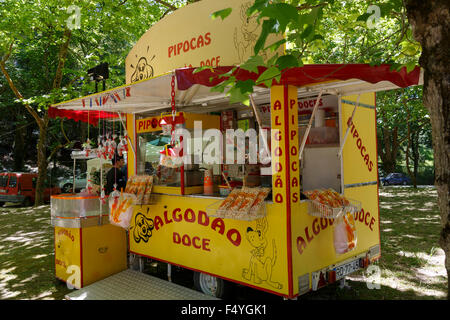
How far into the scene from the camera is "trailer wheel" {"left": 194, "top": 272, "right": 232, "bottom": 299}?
4660mm

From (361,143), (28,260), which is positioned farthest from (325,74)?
(28,260)

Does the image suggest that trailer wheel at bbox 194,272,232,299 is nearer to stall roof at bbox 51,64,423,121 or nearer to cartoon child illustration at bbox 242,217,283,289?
cartoon child illustration at bbox 242,217,283,289

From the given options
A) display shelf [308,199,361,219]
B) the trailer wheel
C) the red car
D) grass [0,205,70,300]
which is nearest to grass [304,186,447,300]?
the trailer wheel

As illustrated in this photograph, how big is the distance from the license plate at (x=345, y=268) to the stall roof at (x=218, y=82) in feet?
7.41

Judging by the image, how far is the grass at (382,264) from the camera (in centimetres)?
494

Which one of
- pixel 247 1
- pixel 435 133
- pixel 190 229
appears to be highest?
pixel 247 1

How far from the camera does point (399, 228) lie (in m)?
9.05

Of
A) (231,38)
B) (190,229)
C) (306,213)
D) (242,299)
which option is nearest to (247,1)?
(231,38)

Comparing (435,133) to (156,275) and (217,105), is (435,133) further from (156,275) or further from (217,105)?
(156,275)

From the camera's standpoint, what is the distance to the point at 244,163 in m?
5.59

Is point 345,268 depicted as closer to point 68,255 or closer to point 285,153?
point 285,153

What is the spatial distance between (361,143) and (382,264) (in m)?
2.33

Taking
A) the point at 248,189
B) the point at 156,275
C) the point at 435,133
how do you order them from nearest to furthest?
the point at 435,133
the point at 248,189
the point at 156,275
